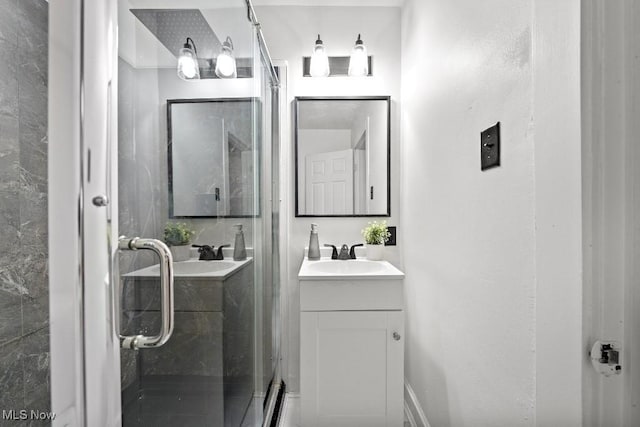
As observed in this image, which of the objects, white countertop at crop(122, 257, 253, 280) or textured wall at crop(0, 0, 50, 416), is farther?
textured wall at crop(0, 0, 50, 416)

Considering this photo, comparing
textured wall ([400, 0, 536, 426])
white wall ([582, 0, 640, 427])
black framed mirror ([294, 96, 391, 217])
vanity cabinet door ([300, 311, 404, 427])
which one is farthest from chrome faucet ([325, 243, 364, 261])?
white wall ([582, 0, 640, 427])

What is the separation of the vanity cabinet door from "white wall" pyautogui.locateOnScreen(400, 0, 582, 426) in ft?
0.56

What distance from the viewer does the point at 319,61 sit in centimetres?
195

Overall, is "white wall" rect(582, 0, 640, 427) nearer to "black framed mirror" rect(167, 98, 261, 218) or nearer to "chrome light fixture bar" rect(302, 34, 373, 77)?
"black framed mirror" rect(167, 98, 261, 218)

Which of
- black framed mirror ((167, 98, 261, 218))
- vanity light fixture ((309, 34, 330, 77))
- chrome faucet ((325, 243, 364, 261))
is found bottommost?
chrome faucet ((325, 243, 364, 261))

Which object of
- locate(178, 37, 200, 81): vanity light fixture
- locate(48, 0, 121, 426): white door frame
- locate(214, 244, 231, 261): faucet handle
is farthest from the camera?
locate(214, 244, 231, 261): faucet handle

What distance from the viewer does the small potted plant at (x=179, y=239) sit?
2.07 feet

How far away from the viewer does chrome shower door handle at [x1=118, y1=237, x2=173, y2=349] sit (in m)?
0.46

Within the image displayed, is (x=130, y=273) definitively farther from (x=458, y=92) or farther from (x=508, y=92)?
(x=458, y=92)

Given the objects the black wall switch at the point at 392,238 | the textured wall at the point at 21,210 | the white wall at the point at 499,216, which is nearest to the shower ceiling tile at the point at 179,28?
the textured wall at the point at 21,210

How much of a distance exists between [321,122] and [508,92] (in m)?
1.33

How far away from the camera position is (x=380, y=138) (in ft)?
6.64

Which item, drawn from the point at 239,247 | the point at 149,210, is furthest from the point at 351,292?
the point at 149,210

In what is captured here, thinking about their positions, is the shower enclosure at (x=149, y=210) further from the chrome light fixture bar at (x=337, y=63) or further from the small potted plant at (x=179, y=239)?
the chrome light fixture bar at (x=337, y=63)
